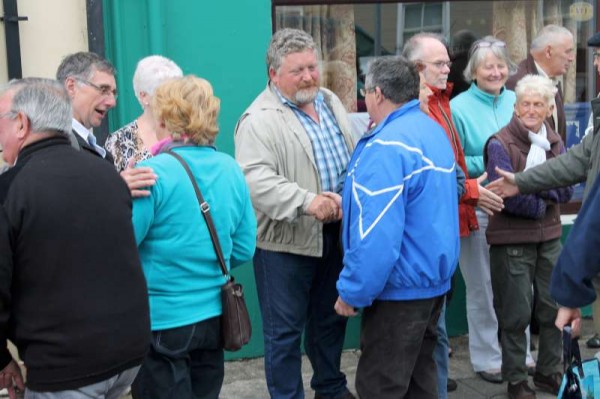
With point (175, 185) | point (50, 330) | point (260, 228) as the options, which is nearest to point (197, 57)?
point (260, 228)

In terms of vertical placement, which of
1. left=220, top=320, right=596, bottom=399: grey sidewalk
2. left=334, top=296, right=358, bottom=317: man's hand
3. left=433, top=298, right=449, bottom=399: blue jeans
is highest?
left=334, top=296, right=358, bottom=317: man's hand

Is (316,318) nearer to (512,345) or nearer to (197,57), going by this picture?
(512,345)

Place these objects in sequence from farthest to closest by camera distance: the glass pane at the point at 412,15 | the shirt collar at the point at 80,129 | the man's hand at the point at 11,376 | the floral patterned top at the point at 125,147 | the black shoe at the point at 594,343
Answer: the glass pane at the point at 412,15, the black shoe at the point at 594,343, the floral patterned top at the point at 125,147, the shirt collar at the point at 80,129, the man's hand at the point at 11,376

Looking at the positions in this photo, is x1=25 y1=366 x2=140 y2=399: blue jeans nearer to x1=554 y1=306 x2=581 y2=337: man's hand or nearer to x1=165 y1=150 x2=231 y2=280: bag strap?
x1=165 y1=150 x2=231 y2=280: bag strap

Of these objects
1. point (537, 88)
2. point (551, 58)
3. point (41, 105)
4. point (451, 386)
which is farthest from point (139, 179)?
point (551, 58)

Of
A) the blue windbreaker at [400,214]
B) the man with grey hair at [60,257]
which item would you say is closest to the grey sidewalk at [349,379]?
the blue windbreaker at [400,214]

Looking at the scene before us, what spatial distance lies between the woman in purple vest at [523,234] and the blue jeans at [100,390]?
2473 millimetres

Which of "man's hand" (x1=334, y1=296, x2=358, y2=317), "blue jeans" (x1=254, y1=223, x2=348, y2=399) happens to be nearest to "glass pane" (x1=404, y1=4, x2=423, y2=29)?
"blue jeans" (x1=254, y1=223, x2=348, y2=399)

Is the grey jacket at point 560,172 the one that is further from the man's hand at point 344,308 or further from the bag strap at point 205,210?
the bag strap at point 205,210

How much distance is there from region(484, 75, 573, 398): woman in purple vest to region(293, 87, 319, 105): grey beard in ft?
3.29

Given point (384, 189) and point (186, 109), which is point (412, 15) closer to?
point (384, 189)

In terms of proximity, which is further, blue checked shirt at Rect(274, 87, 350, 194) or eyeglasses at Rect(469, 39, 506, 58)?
eyeglasses at Rect(469, 39, 506, 58)

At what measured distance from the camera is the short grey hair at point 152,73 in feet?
15.6

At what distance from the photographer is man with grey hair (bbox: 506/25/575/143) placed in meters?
6.11
